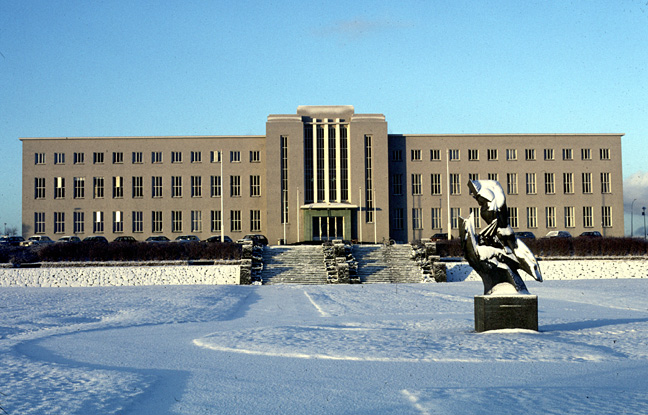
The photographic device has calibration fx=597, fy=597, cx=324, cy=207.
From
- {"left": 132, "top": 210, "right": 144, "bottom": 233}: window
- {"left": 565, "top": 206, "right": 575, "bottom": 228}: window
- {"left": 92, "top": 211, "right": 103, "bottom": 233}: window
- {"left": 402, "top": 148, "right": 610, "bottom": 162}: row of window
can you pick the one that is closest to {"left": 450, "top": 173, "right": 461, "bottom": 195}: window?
{"left": 402, "top": 148, "right": 610, "bottom": 162}: row of window

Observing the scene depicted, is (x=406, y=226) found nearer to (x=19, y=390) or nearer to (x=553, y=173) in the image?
(x=553, y=173)

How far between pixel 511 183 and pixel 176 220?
36848mm

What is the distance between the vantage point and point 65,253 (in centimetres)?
3650

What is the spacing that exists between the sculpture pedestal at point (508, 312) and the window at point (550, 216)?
56953mm

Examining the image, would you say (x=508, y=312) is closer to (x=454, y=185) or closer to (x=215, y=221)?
(x=454, y=185)

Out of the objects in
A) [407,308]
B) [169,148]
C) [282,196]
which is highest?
[169,148]

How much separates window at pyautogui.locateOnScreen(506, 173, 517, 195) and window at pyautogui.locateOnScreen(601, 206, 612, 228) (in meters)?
10.2

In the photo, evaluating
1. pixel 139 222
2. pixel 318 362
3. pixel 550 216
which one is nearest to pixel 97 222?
pixel 139 222

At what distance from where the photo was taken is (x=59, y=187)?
64438mm

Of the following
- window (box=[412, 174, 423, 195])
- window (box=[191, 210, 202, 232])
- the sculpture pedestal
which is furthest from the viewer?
window (box=[412, 174, 423, 195])

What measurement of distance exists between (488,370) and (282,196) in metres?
53.5

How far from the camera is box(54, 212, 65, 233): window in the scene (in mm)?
64125

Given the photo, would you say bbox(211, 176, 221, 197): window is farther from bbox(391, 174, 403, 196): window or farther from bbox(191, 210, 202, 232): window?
bbox(391, 174, 403, 196): window

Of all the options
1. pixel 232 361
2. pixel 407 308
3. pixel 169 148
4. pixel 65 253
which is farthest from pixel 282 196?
pixel 232 361
